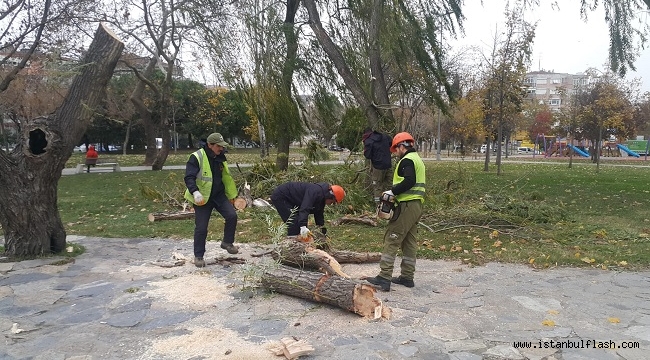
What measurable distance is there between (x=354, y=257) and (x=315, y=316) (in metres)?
1.93

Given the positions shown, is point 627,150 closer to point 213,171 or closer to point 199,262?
point 213,171

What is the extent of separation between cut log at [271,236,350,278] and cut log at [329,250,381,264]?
2.75 feet

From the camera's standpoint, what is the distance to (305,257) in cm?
537

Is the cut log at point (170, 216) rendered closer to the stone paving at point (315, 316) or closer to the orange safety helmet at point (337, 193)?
the stone paving at point (315, 316)

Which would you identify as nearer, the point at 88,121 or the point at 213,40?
the point at 88,121

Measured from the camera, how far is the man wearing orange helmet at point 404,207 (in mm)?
5164

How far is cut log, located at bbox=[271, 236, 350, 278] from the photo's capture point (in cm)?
534

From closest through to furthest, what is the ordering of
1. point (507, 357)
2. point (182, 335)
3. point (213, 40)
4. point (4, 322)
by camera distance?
1. point (507, 357)
2. point (182, 335)
3. point (4, 322)
4. point (213, 40)

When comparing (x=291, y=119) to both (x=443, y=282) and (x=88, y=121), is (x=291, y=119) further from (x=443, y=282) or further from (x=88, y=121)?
(x=443, y=282)

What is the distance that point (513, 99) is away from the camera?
20359mm

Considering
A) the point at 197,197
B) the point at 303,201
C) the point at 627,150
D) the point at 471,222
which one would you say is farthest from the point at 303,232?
the point at 627,150

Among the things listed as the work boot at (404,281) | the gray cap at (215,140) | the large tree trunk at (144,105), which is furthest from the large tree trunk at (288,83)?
the large tree trunk at (144,105)

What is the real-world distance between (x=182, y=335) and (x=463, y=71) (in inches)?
1104

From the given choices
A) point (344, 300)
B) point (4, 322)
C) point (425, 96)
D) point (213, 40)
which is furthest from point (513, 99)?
point (4, 322)
